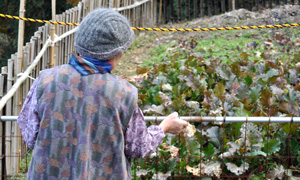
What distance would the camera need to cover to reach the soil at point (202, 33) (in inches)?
371

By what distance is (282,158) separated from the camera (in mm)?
3555

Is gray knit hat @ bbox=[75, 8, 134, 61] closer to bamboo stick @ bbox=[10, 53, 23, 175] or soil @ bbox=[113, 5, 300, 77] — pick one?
bamboo stick @ bbox=[10, 53, 23, 175]

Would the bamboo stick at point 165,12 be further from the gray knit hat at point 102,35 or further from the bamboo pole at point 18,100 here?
the gray knit hat at point 102,35

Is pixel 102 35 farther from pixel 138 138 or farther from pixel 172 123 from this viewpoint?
pixel 172 123

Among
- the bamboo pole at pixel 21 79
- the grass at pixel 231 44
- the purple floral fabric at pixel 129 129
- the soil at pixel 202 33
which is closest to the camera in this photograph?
the purple floral fabric at pixel 129 129

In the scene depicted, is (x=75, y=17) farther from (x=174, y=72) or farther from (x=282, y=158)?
(x=282, y=158)

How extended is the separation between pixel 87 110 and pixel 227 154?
1670 mm

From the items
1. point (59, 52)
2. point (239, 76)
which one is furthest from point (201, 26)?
point (239, 76)

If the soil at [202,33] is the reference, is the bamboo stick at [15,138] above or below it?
below

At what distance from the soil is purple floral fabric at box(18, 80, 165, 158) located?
21.5ft

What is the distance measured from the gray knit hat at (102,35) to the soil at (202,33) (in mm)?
6665

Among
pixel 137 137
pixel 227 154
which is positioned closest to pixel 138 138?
pixel 137 137

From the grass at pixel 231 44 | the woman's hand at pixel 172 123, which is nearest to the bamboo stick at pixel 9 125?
the woman's hand at pixel 172 123

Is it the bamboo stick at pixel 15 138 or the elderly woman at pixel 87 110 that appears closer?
the elderly woman at pixel 87 110
